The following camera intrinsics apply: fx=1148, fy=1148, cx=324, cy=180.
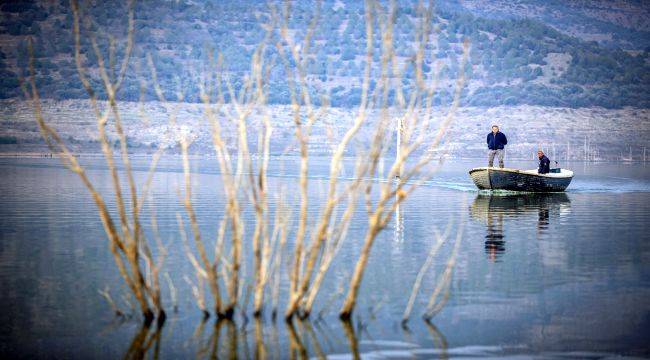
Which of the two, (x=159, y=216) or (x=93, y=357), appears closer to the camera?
(x=93, y=357)

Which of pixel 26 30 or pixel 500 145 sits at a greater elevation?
pixel 26 30

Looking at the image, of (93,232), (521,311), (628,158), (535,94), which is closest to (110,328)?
(521,311)

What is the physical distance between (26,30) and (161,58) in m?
17.3

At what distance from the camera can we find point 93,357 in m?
10.1

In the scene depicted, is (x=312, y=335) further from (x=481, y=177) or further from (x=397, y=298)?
(x=481, y=177)

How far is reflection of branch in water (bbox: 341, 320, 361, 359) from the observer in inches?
404

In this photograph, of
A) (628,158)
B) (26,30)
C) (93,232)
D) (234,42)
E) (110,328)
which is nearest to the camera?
(110,328)

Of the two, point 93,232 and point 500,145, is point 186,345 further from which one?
point 500,145

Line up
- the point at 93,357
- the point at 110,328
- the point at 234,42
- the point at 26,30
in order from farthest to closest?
the point at 234,42
the point at 26,30
the point at 110,328
the point at 93,357

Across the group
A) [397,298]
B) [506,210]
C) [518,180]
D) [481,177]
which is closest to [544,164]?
[518,180]

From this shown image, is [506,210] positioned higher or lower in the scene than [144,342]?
lower

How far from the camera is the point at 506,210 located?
27438 millimetres

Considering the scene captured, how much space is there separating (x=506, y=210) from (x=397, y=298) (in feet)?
48.9

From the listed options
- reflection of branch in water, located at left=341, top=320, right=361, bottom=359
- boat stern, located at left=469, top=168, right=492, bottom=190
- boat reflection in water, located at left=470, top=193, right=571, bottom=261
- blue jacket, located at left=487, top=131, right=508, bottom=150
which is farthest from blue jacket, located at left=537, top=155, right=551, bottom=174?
reflection of branch in water, located at left=341, top=320, right=361, bottom=359
